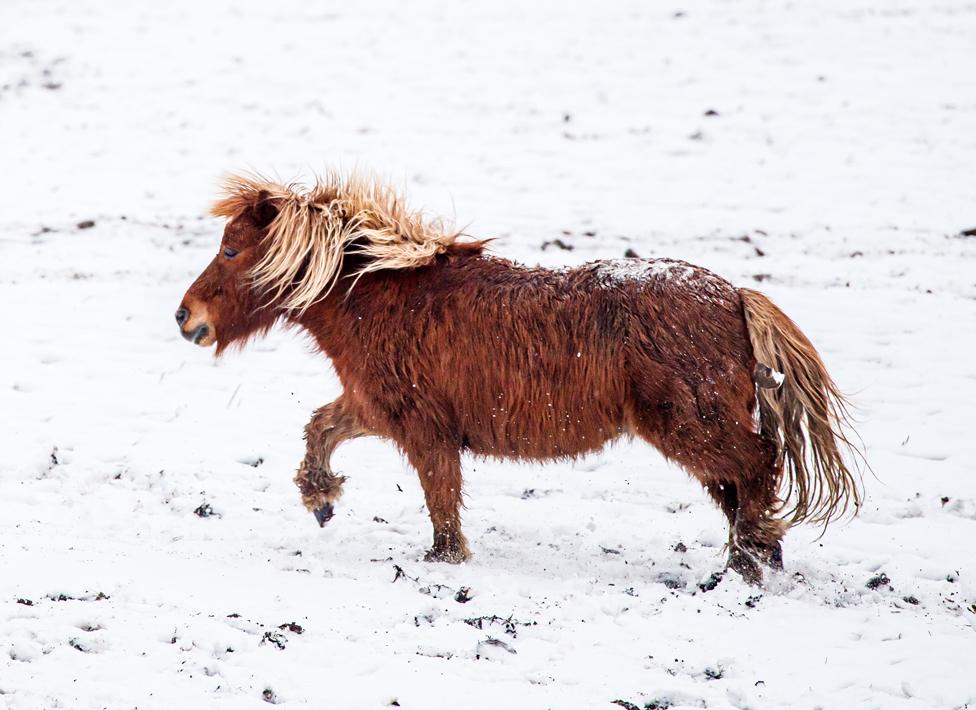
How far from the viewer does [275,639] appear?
15.2 ft

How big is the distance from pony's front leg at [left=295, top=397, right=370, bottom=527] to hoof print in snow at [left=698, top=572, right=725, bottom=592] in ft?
7.31

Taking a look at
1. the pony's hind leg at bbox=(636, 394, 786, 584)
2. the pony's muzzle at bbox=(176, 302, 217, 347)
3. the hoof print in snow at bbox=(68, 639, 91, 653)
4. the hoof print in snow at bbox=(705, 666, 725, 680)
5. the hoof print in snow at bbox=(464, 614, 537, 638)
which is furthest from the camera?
the pony's muzzle at bbox=(176, 302, 217, 347)

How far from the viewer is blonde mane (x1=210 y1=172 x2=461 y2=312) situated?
6.14 m

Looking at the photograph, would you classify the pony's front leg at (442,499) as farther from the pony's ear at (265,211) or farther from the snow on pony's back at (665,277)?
the pony's ear at (265,211)

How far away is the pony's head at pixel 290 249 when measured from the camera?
→ 6.18 meters

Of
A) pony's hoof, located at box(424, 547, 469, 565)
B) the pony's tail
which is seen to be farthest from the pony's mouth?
the pony's tail

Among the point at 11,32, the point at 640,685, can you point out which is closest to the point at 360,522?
the point at 640,685

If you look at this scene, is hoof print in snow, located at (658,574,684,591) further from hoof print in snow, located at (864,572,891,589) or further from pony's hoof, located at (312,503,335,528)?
pony's hoof, located at (312,503,335,528)

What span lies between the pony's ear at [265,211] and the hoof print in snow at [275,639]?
271 cm

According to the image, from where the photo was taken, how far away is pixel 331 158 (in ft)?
50.4

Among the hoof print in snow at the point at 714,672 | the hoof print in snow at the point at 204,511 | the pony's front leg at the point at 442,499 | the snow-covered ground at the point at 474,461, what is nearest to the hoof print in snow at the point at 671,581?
the snow-covered ground at the point at 474,461

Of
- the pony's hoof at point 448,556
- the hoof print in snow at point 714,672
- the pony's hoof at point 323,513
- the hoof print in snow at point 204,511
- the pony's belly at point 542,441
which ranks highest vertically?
the pony's belly at point 542,441

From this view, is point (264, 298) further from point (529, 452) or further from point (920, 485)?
point (920, 485)

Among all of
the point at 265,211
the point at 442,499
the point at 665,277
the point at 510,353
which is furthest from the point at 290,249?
the point at 665,277
